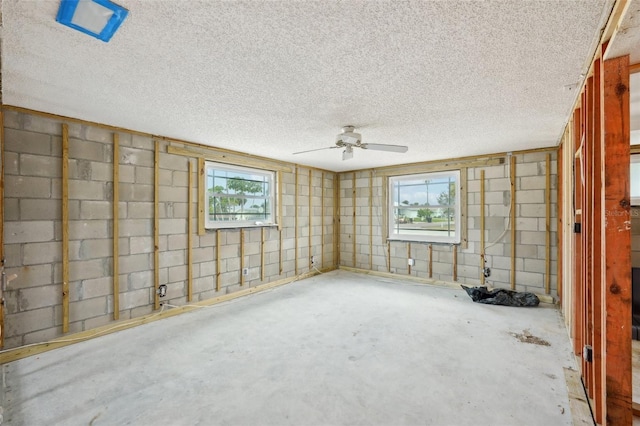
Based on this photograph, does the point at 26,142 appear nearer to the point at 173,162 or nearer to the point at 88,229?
the point at 88,229

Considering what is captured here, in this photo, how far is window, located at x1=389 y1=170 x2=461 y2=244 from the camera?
508 cm

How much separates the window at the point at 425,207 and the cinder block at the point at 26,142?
16.5 ft

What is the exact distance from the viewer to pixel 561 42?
1607mm

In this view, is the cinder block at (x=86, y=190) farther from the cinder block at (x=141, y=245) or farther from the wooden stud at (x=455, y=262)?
the wooden stud at (x=455, y=262)

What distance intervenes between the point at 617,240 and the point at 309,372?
218 cm

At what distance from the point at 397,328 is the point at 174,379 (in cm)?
223

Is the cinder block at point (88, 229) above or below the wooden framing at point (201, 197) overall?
below

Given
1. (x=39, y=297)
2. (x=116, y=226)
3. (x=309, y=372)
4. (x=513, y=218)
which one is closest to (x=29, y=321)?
(x=39, y=297)

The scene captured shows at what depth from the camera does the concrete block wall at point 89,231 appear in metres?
2.64

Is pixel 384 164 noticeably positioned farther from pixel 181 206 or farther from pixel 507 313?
pixel 181 206

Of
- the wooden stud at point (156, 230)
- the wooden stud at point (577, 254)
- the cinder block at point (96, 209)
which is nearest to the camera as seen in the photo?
the wooden stud at point (577, 254)

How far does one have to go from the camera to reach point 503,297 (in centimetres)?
404

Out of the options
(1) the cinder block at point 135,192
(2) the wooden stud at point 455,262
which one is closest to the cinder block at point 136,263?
(1) the cinder block at point 135,192

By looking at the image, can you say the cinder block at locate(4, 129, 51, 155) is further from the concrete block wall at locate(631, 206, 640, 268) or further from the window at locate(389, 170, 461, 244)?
the concrete block wall at locate(631, 206, 640, 268)
